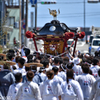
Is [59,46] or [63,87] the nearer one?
[63,87]

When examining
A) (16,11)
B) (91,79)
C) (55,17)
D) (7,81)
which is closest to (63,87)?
(91,79)

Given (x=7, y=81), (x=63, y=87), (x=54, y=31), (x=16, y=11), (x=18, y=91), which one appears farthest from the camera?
(x=16, y=11)

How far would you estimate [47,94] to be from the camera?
5578mm

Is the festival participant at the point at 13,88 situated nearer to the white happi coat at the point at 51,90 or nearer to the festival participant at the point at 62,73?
the white happi coat at the point at 51,90

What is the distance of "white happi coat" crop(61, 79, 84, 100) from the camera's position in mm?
5543

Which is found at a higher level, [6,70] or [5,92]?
[6,70]

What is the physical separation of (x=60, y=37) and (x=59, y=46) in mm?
550

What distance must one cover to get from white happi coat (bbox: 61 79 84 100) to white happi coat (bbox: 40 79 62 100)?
0.14 m

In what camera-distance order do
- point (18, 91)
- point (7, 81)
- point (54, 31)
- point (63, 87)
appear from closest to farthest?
point (18, 91) → point (63, 87) → point (7, 81) → point (54, 31)

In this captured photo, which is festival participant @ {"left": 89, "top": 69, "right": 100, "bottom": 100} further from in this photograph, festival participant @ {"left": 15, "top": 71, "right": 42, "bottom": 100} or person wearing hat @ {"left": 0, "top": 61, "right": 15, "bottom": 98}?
person wearing hat @ {"left": 0, "top": 61, "right": 15, "bottom": 98}

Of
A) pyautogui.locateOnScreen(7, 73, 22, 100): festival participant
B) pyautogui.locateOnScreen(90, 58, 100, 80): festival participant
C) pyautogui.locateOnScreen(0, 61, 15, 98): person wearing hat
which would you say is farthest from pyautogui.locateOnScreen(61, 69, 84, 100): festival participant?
pyautogui.locateOnScreen(90, 58, 100, 80): festival participant

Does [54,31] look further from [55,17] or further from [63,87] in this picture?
[63,87]

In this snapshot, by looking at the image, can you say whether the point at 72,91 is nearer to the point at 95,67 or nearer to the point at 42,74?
the point at 42,74

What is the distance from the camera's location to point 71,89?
5586mm
